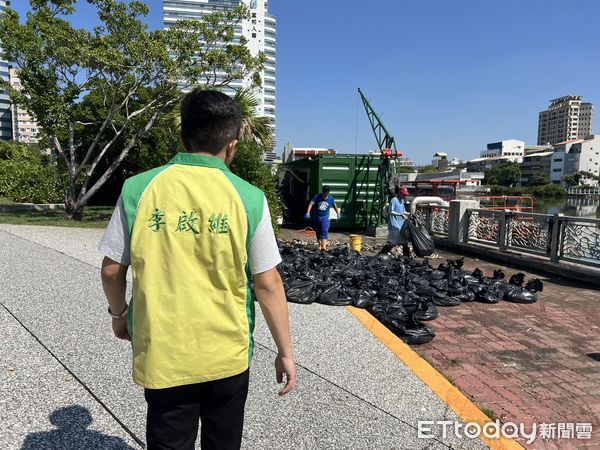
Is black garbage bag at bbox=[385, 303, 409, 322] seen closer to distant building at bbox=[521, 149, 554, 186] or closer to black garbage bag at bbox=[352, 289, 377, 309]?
black garbage bag at bbox=[352, 289, 377, 309]

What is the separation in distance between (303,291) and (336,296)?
16.5 inches

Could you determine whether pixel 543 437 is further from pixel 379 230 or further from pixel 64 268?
pixel 379 230

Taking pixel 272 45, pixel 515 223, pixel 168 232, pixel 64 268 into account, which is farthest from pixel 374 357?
pixel 272 45

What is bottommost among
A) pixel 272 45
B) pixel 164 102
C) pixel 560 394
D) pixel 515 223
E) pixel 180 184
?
pixel 560 394

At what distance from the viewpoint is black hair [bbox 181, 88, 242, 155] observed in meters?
1.62

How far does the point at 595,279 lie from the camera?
8.12 meters

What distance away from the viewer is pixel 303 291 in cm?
571

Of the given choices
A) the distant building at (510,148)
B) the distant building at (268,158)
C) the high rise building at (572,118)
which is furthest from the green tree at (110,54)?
the high rise building at (572,118)

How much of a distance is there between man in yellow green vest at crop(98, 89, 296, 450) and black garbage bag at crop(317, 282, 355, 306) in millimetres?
3979

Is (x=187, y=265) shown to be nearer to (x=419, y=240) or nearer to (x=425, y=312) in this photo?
(x=425, y=312)

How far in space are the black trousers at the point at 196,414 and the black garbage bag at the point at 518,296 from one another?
5.81 m

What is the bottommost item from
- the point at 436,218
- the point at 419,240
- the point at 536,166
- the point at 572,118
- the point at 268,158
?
the point at 419,240

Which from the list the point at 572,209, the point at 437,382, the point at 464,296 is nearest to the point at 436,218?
the point at 572,209

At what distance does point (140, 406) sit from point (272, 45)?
119 m
